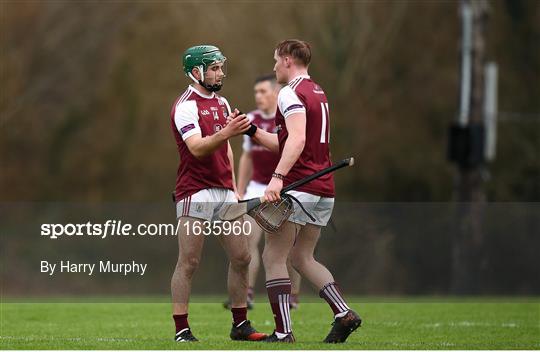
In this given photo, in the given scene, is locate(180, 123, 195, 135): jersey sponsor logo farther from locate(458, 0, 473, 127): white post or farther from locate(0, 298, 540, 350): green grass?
locate(458, 0, 473, 127): white post

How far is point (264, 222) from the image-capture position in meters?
9.60

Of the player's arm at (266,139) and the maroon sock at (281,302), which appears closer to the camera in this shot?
the maroon sock at (281,302)

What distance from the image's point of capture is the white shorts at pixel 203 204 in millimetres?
9805

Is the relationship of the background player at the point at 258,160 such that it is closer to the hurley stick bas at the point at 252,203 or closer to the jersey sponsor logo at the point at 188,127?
the hurley stick bas at the point at 252,203

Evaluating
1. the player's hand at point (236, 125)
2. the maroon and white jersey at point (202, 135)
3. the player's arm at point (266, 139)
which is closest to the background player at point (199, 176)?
the maroon and white jersey at point (202, 135)

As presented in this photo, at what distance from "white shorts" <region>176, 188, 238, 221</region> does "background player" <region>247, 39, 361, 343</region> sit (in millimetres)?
493

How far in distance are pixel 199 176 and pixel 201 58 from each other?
3.00 feet

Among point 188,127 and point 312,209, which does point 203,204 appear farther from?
point 312,209

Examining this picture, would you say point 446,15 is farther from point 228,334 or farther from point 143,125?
point 228,334

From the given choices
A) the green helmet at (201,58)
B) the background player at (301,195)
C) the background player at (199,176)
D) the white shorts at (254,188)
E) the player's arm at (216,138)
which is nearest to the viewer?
the player's arm at (216,138)

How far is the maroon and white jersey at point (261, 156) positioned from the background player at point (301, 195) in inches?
176

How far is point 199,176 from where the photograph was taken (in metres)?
9.90

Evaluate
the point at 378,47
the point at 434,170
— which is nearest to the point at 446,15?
the point at 378,47

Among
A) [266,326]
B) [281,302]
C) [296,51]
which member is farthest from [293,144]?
[266,326]
